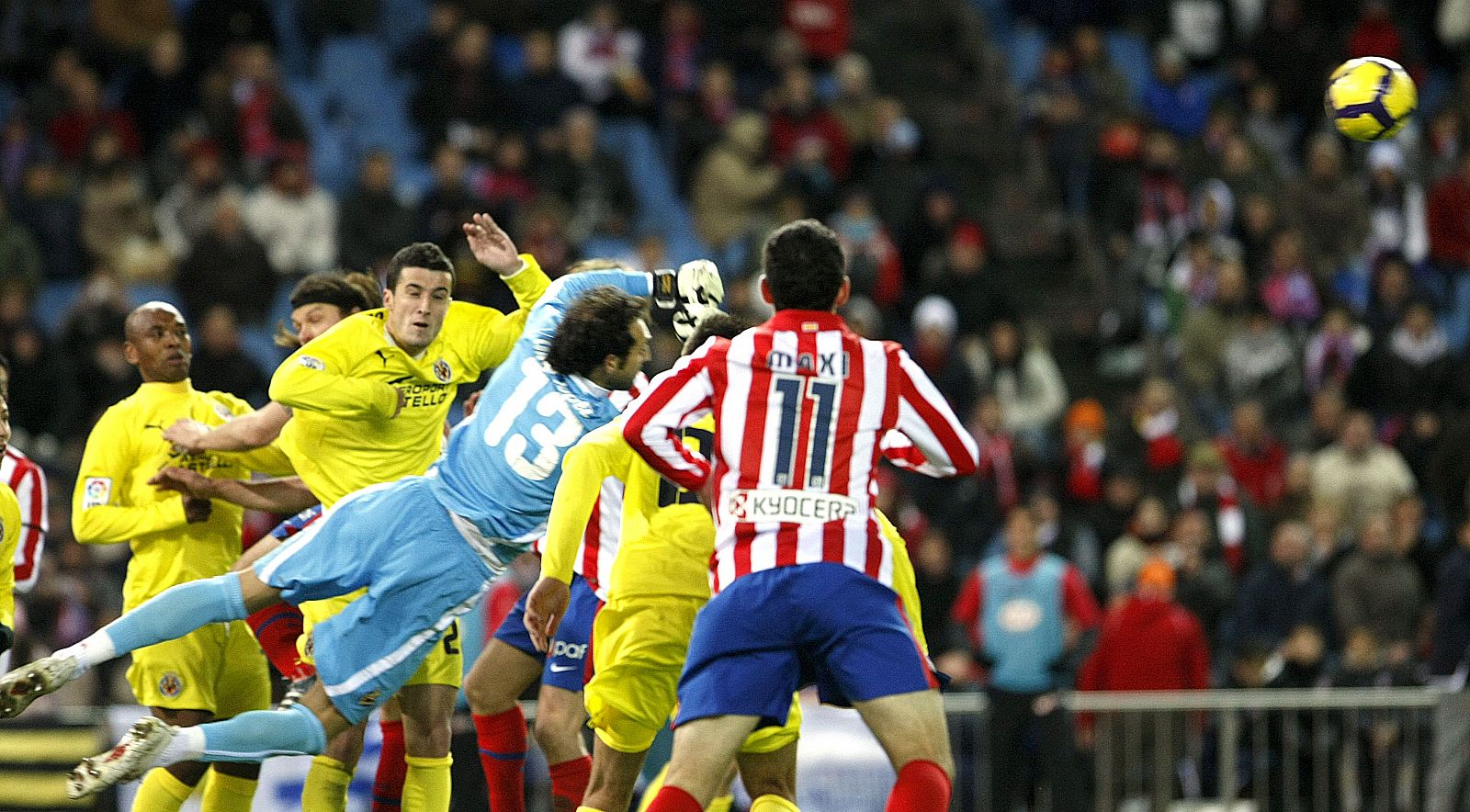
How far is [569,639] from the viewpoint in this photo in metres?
9.69

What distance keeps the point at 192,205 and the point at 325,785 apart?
1039cm

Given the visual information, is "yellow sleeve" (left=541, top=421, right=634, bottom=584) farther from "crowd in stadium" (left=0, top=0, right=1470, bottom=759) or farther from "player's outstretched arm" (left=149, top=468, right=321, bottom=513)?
"crowd in stadium" (left=0, top=0, right=1470, bottom=759)

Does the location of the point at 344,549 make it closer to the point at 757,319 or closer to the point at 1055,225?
the point at 757,319

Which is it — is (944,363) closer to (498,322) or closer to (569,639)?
(498,322)

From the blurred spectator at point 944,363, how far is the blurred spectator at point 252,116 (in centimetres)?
606

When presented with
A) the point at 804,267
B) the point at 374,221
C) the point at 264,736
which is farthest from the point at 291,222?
the point at 804,267

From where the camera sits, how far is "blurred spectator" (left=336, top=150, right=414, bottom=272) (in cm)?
1859

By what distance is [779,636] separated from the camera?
7.46 m

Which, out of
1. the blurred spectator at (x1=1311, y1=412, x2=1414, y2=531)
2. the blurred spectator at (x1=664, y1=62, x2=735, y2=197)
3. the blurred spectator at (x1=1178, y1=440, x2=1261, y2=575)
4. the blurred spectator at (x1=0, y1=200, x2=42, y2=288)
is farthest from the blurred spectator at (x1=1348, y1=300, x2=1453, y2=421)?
the blurred spectator at (x1=0, y1=200, x2=42, y2=288)

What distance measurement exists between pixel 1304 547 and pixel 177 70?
36.4 feet

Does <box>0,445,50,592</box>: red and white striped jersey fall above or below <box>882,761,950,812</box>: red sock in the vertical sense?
above

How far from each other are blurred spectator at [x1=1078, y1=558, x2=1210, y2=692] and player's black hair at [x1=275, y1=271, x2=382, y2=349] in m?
7.20

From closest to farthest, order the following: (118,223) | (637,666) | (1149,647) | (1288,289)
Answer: (637,666) → (1149,647) → (118,223) → (1288,289)

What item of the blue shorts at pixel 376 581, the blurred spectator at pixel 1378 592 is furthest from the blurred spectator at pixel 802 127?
the blue shorts at pixel 376 581
